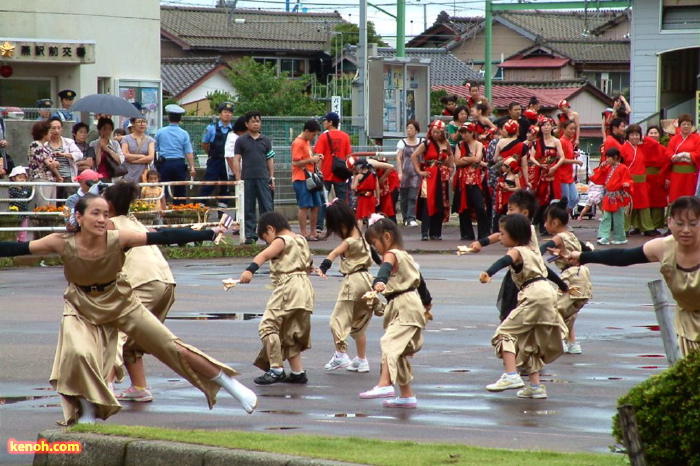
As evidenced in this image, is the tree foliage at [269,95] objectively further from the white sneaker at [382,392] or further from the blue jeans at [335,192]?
the white sneaker at [382,392]

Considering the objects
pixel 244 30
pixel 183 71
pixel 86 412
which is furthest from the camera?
pixel 244 30

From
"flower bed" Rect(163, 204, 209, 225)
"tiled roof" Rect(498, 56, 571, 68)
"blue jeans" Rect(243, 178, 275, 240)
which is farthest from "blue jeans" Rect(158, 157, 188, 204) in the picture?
"tiled roof" Rect(498, 56, 571, 68)

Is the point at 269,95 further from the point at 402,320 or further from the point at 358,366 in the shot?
the point at 402,320

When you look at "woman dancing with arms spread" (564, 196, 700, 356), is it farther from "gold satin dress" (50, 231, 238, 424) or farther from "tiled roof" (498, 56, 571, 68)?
"tiled roof" (498, 56, 571, 68)

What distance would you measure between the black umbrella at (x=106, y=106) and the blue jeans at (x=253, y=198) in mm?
2668

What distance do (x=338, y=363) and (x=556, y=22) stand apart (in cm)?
6463

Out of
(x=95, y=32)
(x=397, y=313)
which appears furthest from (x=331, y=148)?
(x=397, y=313)

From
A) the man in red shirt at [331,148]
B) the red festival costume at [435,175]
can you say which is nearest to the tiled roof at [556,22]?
the man in red shirt at [331,148]

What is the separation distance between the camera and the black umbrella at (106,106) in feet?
67.2

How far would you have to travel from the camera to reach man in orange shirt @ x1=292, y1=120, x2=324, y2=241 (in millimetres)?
20156

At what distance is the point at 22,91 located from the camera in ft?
91.2

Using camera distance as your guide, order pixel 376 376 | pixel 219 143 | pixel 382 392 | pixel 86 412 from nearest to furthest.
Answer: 1. pixel 86 412
2. pixel 382 392
3. pixel 376 376
4. pixel 219 143

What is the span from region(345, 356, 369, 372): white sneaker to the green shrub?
4583 mm

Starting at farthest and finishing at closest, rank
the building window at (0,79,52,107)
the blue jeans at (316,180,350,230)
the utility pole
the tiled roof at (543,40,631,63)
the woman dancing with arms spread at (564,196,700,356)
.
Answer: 1. the tiled roof at (543,40,631,63)
2. the utility pole
3. the building window at (0,79,52,107)
4. the blue jeans at (316,180,350,230)
5. the woman dancing with arms spread at (564,196,700,356)
